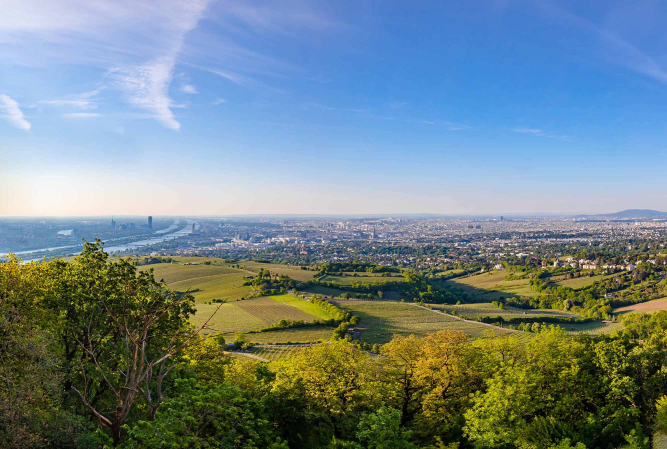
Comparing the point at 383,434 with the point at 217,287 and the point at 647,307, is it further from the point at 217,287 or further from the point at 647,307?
the point at 647,307

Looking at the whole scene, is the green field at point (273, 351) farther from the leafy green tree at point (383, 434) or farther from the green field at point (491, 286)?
the green field at point (491, 286)

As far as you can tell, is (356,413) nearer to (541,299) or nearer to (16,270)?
(16,270)

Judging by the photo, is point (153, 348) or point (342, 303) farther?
point (342, 303)

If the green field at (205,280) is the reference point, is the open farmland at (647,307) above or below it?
below

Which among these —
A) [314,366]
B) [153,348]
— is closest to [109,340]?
[153,348]

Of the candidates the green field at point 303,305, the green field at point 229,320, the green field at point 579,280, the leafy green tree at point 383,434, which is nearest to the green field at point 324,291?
the green field at point 303,305

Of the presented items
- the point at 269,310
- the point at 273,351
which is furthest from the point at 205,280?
the point at 273,351
